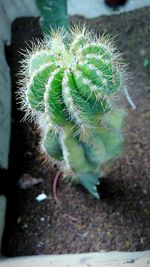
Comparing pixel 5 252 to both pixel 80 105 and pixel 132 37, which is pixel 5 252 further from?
pixel 132 37

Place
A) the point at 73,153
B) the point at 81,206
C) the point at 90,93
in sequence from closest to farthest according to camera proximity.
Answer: the point at 90,93 → the point at 73,153 → the point at 81,206

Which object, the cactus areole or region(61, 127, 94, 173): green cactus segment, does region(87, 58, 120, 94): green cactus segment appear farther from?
region(61, 127, 94, 173): green cactus segment

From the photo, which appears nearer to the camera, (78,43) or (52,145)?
(78,43)

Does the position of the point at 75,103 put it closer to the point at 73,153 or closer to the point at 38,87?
the point at 38,87

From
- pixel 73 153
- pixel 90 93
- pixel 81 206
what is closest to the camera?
pixel 90 93

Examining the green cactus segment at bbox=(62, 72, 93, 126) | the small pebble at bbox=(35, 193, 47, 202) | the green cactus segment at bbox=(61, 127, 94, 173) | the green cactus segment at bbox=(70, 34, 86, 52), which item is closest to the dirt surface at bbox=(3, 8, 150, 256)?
the small pebble at bbox=(35, 193, 47, 202)

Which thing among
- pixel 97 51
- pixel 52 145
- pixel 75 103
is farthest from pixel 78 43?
pixel 52 145

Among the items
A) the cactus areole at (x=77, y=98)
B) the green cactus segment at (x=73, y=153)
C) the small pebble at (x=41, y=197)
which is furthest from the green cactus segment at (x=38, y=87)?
the small pebble at (x=41, y=197)

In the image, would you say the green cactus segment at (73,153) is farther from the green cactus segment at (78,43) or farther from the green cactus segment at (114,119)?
the green cactus segment at (78,43)
